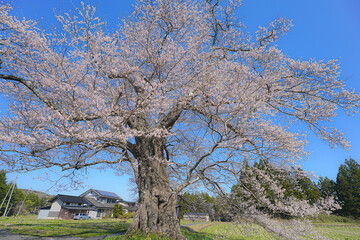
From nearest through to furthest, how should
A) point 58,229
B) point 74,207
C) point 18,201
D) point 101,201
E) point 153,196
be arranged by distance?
point 153,196 → point 58,229 → point 74,207 → point 101,201 → point 18,201

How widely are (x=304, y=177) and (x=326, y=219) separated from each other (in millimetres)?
22162

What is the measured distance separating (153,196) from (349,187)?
42884 millimetres

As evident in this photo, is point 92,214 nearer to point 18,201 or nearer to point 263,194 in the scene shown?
point 18,201

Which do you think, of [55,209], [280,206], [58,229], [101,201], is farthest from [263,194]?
[101,201]

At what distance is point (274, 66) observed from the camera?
7.21 metres

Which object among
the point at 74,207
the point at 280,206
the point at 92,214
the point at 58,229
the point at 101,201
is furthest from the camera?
the point at 101,201

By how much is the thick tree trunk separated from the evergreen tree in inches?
1422

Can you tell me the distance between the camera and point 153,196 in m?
5.64

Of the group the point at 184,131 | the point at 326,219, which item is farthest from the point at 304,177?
the point at 326,219

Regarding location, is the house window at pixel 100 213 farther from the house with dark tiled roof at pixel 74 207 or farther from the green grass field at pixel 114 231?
the green grass field at pixel 114 231

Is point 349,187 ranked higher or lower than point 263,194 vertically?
higher

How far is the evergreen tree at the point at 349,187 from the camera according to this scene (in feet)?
96.9

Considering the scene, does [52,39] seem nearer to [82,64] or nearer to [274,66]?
[82,64]

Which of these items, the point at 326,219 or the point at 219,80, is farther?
the point at 326,219
